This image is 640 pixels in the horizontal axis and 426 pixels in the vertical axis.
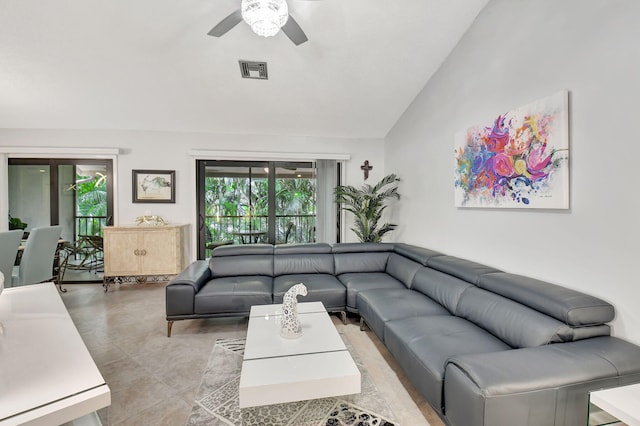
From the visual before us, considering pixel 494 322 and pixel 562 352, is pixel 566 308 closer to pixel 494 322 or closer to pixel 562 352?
pixel 562 352

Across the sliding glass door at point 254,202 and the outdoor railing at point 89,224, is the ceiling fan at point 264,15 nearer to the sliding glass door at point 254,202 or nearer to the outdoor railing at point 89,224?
the sliding glass door at point 254,202

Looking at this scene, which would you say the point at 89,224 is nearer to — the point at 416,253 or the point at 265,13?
the point at 265,13

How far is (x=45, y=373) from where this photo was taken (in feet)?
2.68

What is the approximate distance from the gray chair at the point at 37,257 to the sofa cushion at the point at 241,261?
1727 mm

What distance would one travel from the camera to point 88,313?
325 centimetres

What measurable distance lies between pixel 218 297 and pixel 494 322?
226cm

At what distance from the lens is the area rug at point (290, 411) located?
5.38 feet

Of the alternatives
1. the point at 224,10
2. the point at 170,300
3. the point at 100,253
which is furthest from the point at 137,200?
the point at 224,10

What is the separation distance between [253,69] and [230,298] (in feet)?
8.27

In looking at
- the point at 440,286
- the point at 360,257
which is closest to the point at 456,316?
the point at 440,286

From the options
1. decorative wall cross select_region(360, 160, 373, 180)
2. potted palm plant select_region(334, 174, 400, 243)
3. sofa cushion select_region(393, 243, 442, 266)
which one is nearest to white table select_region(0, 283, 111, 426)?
sofa cushion select_region(393, 243, 442, 266)

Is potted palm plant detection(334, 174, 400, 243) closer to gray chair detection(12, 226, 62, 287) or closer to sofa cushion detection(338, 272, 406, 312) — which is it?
sofa cushion detection(338, 272, 406, 312)

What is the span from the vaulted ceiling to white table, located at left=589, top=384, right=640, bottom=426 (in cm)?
294

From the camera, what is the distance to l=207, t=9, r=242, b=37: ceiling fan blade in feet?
6.83
